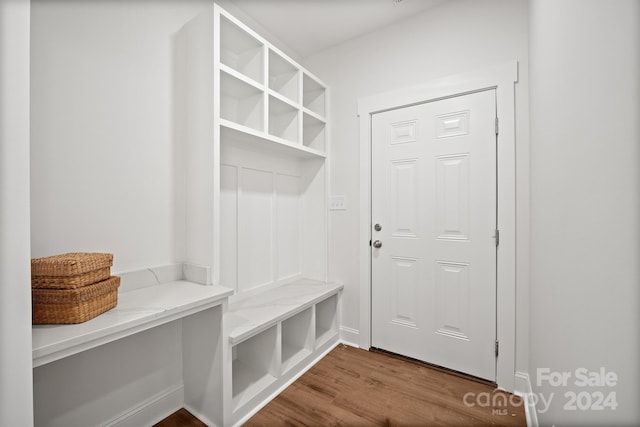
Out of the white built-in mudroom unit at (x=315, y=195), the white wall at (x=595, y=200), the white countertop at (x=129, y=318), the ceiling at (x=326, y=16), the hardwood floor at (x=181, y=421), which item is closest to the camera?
the white wall at (x=595, y=200)

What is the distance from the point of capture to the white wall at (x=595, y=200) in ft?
1.26

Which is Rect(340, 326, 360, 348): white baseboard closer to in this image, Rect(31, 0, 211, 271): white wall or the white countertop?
the white countertop

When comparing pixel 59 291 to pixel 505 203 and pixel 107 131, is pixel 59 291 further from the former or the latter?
pixel 505 203

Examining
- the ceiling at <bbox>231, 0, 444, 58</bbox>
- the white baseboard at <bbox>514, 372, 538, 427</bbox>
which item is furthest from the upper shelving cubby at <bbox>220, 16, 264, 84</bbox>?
the white baseboard at <bbox>514, 372, 538, 427</bbox>

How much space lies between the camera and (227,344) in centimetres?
145

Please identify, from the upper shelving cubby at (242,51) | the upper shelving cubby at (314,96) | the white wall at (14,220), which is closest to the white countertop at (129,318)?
the white wall at (14,220)

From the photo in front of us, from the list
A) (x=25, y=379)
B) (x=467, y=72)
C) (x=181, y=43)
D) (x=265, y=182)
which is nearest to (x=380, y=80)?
(x=467, y=72)

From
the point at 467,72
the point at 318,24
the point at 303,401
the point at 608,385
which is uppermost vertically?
the point at 318,24

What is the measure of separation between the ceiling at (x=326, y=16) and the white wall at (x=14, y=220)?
1699mm

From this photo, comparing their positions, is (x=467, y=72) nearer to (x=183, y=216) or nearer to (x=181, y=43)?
(x=181, y=43)

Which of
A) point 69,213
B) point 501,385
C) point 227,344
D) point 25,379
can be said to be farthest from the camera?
point 501,385

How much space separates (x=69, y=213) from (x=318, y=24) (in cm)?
213

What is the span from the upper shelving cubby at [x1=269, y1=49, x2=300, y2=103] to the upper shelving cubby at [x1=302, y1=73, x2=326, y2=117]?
0.24 metres

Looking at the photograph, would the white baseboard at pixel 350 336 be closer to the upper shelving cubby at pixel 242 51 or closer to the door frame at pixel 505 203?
the door frame at pixel 505 203
